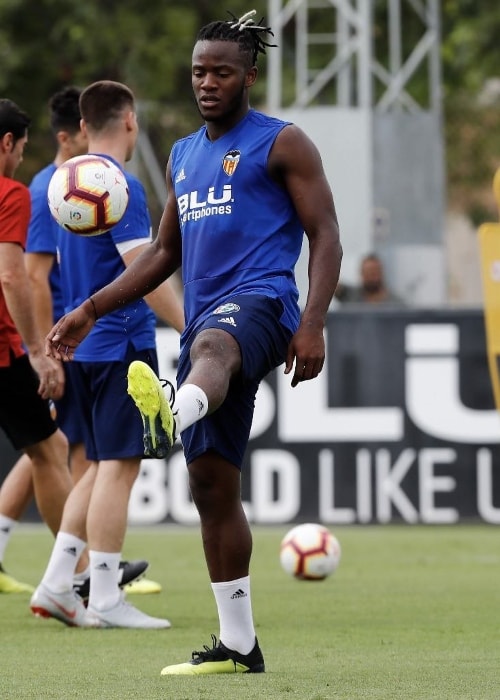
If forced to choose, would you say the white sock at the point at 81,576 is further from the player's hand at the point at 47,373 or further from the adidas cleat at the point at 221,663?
the adidas cleat at the point at 221,663

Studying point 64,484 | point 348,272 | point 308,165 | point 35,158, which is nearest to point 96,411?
point 64,484

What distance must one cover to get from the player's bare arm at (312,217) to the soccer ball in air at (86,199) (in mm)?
1408

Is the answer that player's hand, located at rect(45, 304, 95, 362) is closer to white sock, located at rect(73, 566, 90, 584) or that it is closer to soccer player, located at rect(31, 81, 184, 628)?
soccer player, located at rect(31, 81, 184, 628)

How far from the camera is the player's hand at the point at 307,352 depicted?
5.68 meters

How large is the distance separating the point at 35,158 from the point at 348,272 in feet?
33.4

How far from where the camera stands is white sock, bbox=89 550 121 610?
770cm

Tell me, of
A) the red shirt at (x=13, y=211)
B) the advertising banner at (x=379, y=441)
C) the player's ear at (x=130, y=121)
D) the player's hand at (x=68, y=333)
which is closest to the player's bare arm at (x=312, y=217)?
the player's hand at (x=68, y=333)

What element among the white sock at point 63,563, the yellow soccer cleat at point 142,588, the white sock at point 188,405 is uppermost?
the white sock at point 188,405

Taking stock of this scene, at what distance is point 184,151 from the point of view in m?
6.22

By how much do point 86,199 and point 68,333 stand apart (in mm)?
1176

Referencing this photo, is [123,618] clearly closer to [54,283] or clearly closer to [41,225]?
[41,225]

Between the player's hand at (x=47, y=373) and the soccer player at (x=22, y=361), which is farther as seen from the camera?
the player's hand at (x=47, y=373)

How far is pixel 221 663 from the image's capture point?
19.5ft

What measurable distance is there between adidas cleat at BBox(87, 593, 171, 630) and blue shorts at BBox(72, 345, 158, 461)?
2.36 ft
